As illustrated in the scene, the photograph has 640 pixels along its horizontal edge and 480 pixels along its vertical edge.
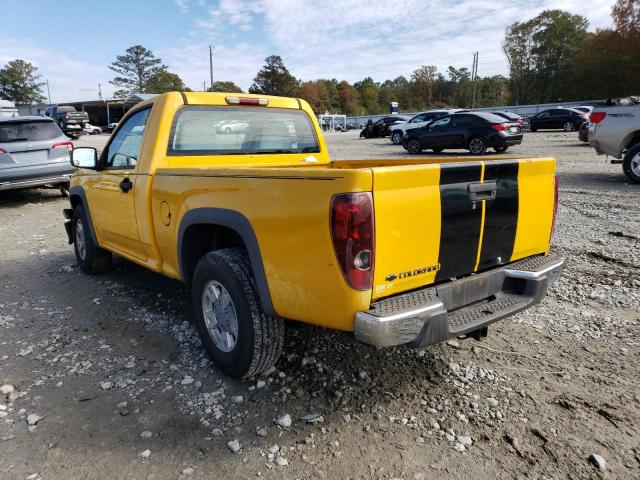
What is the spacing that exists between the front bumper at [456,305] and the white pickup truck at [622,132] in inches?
322

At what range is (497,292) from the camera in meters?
2.83

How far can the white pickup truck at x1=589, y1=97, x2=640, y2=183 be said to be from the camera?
31.0 feet

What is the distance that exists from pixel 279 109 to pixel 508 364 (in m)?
2.85

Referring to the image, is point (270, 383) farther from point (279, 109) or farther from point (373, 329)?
point (279, 109)

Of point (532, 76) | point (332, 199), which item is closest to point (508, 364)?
point (332, 199)

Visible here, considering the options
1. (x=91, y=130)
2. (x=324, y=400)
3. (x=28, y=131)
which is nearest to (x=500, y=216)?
(x=324, y=400)

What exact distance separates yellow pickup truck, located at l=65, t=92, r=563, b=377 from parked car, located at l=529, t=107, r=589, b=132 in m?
28.7

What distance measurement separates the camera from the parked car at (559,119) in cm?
2773

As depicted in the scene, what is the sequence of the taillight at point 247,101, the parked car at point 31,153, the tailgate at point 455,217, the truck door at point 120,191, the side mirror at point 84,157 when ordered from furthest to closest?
the parked car at point 31,153 → the side mirror at point 84,157 → the taillight at point 247,101 → the truck door at point 120,191 → the tailgate at point 455,217

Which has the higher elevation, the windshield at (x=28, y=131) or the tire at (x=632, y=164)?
the windshield at (x=28, y=131)

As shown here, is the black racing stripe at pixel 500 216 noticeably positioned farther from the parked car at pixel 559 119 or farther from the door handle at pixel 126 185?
the parked car at pixel 559 119

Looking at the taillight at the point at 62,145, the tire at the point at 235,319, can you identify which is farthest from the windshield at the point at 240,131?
the taillight at the point at 62,145

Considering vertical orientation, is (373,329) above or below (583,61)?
below

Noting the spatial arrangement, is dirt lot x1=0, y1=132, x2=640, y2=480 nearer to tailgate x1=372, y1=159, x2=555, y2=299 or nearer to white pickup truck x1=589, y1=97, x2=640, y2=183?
tailgate x1=372, y1=159, x2=555, y2=299
